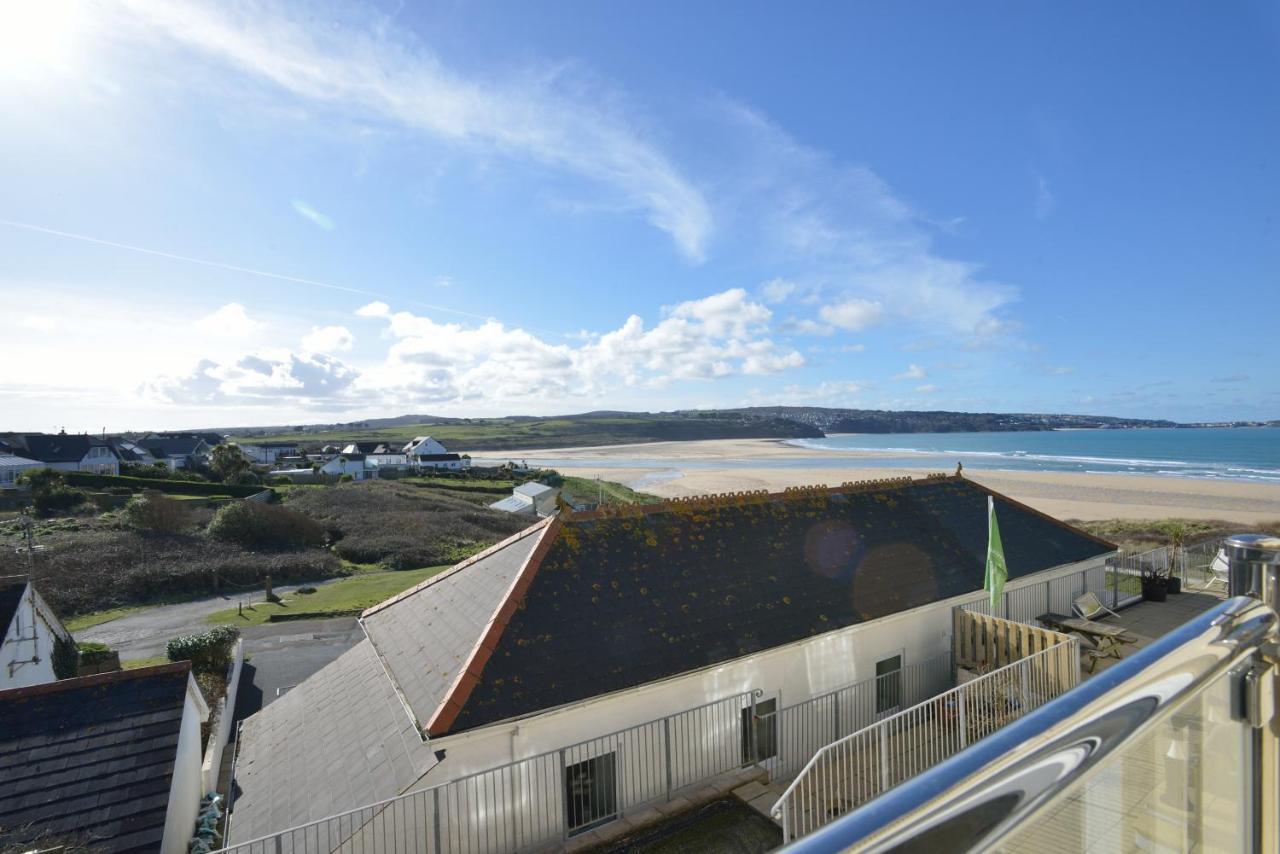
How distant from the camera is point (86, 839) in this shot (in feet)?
23.1

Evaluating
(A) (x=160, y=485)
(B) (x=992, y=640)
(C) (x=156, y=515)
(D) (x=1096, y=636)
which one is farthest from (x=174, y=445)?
(D) (x=1096, y=636)

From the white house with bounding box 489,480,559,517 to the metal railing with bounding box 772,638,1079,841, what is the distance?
135ft

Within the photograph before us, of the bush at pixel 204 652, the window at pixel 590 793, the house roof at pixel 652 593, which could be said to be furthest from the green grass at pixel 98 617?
the window at pixel 590 793

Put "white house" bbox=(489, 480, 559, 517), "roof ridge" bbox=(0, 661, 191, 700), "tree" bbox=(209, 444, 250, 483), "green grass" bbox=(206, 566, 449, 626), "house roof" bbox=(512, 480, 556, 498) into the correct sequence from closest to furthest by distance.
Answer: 1. "roof ridge" bbox=(0, 661, 191, 700)
2. "green grass" bbox=(206, 566, 449, 626)
3. "white house" bbox=(489, 480, 559, 517)
4. "house roof" bbox=(512, 480, 556, 498)
5. "tree" bbox=(209, 444, 250, 483)

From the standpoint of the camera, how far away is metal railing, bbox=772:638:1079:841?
750 centimetres

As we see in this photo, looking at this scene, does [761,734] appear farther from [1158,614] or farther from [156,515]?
[156,515]

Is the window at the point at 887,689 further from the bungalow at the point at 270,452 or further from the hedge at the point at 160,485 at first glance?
the bungalow at the point at 270,452

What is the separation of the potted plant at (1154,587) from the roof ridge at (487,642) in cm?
1776

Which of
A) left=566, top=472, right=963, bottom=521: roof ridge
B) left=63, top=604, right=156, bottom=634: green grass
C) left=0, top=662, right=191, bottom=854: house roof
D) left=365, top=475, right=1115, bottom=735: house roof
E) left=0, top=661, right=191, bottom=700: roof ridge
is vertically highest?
left=566, top=472, right=963, bottom=521: roof ridge

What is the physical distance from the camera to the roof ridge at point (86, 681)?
8539 millimetres

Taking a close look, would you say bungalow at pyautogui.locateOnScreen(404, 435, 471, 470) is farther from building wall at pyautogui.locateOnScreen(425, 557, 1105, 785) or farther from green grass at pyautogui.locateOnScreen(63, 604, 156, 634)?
building wall at pyautogui.locateOnScreen(425, 557, 1105, 785)

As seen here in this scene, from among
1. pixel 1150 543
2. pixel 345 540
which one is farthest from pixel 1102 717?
pixel 345 540

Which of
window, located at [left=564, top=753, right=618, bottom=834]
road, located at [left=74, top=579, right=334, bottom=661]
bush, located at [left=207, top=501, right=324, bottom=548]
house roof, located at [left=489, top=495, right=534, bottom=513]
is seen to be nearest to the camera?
window, located at [left=564, top=753, right=618, bottom=834]

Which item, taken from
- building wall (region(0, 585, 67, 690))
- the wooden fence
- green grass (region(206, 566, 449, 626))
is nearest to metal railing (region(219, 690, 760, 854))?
the wooden fence
